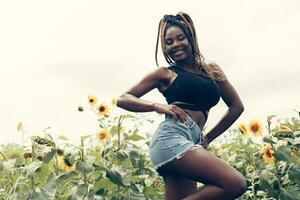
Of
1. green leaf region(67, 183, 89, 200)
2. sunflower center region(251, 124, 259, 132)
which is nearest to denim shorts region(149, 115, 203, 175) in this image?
green leaf region(67, 183, 89, 200)

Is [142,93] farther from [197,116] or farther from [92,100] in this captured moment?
[92,100]

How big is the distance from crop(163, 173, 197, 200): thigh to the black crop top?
42cm

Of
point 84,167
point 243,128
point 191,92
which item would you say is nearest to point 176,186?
point 191,92

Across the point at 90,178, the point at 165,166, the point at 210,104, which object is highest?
the point at 210,104

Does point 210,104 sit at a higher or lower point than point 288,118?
higher

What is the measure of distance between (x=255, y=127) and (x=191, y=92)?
145 cm

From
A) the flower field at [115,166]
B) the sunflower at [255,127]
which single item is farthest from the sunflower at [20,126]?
the sunflower at [255,127]

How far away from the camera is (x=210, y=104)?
3873 mm

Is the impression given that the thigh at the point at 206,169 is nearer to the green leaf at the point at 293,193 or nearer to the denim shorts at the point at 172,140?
the denim shorts at the point at 172,140

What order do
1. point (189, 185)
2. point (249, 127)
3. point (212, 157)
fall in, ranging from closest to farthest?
1. point (212, 157)
2. point (189, 185)
3. point (249, 127)

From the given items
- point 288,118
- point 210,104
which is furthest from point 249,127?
point 210,104

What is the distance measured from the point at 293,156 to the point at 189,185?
1.20m

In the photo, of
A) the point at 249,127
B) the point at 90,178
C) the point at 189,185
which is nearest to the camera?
the point at 189,185

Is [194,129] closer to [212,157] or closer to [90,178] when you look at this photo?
[212,157]
